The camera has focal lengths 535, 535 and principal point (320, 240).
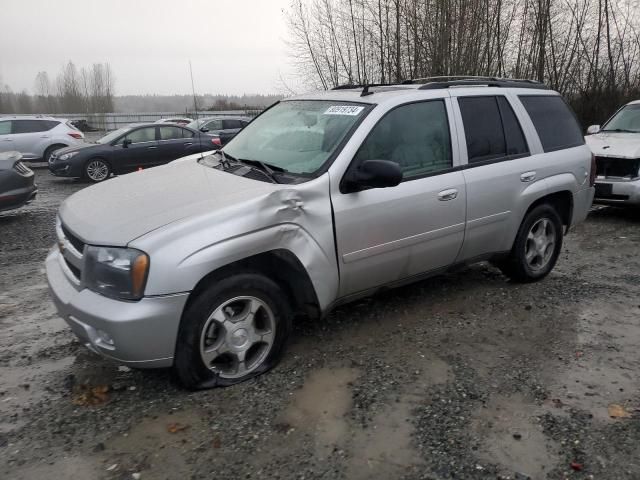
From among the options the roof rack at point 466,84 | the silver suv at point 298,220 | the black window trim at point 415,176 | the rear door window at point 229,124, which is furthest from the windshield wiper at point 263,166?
the rear door window at point 229,124

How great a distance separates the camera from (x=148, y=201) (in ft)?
11.1

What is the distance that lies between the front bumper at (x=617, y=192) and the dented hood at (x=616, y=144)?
0.39m

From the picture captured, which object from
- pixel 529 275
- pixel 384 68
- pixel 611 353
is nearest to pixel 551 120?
pixel 529 275

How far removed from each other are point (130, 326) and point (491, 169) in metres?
3.04

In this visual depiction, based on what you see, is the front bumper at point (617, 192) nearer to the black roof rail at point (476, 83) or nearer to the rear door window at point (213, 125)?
the black roof rail at point (476, 83)

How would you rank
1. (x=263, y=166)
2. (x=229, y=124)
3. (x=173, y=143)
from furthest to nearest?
(x=229, y=124), (x=173, y=143), (x=263, y=166)

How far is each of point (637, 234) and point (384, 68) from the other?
921 centimetres

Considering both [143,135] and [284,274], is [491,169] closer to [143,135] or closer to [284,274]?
[284,274]

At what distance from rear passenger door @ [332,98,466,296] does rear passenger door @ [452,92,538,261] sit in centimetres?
16

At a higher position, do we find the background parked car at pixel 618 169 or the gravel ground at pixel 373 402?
the background parked car at pixel 618 169

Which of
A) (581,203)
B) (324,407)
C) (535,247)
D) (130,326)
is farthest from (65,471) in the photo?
(581,203)

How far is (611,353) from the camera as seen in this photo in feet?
12.6

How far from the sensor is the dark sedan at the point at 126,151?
13.1 meters

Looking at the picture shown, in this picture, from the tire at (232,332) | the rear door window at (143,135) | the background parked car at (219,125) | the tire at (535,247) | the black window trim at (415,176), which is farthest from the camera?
the background parked car at (219,125)
